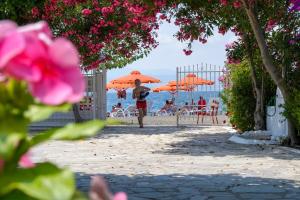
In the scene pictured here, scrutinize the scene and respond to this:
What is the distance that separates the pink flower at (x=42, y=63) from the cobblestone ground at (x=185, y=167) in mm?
5978

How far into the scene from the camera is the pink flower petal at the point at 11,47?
0.89 metres

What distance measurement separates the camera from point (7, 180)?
3.01 ft

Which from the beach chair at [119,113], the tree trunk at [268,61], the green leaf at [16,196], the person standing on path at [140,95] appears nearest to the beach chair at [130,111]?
the beach chair at [119,113]

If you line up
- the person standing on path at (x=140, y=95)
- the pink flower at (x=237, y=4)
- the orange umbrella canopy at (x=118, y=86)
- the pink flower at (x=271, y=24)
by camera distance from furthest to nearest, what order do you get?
the orange umbrella canopy at (x=118, y=86) < the person standing on path at (x=140, y=95) < the pink flower at (x=271, y=24) < the pink flower at (x=237, y=4)

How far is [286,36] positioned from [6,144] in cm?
1311

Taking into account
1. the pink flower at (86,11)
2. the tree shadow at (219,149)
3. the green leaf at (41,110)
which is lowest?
the tree shadow at (219,149)

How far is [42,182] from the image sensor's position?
89 cm

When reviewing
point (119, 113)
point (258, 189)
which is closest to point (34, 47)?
point (258, 189)

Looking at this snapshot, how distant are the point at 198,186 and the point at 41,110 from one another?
22.3 ft

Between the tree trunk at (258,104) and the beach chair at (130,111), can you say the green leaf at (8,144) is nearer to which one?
the tree trunk at (258,104)

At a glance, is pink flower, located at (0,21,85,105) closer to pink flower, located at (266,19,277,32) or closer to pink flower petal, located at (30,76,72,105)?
pink flower petal, located at (30,76,72,105)

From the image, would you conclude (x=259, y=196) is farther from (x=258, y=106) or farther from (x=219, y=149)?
(x=258, y=106)

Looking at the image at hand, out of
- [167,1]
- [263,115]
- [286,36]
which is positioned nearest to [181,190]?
[167,1]

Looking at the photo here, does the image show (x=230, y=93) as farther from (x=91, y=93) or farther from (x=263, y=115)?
(x=91, y=93)
